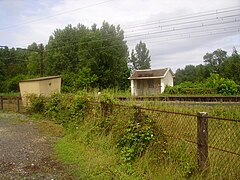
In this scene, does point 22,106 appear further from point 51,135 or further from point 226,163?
point 226,163

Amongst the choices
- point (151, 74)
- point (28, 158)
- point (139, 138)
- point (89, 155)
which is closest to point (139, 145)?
point (139, 138)

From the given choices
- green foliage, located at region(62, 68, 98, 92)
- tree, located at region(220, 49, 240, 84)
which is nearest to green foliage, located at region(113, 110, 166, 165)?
green foliage, located at region(62, 68, 98, 92)

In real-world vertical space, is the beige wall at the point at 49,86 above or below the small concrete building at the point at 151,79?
below

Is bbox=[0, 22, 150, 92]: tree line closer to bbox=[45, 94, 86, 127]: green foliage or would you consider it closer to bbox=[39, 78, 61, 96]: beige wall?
bbox=[39, 78, 61, 96]: beige wall

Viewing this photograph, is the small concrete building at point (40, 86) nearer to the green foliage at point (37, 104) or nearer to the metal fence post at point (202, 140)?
the green foliage at point (37, 104)

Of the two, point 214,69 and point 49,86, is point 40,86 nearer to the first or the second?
point 49,86

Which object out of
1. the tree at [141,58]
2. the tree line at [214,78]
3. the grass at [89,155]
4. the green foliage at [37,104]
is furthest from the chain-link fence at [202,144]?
the tree at [141,58]

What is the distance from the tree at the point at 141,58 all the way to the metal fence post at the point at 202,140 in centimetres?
6750

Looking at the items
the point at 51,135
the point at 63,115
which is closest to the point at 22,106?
the point at 63,115

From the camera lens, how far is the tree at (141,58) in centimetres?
7112

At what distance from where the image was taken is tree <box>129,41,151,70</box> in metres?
71.1

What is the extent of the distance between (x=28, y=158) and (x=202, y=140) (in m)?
3.88

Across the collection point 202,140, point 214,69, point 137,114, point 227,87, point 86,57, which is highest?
point 86,57

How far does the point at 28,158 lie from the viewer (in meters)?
5.37
